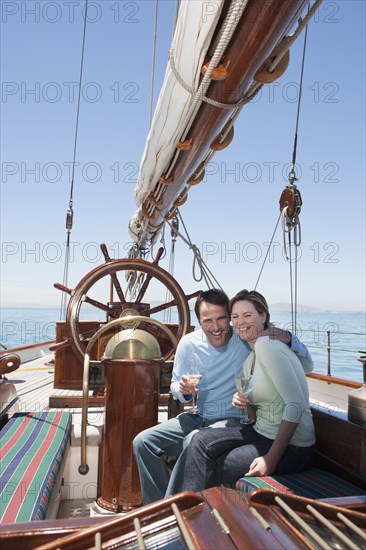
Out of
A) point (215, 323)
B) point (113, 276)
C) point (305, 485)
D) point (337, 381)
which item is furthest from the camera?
point (337, 381)

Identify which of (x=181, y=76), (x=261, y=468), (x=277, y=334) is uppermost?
(x=181, y=76)

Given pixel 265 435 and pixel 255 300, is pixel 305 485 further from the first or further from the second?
pixel 255 300

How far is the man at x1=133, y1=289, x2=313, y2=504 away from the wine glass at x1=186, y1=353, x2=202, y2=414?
0.04ft

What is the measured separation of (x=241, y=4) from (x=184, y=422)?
139 centimetres

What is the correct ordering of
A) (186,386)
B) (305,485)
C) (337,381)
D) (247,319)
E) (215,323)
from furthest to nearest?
1. (337,381)
2. (215,323)
3. (186,386)
4. (247,319)
5. (305,485)

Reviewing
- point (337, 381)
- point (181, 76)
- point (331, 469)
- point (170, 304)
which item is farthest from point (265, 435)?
point (337, 381)

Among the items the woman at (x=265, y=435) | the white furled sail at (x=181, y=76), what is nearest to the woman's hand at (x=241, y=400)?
the woman at (x=265, y=435)

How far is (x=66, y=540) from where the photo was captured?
0.65 m

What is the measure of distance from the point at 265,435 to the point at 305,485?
195 mm

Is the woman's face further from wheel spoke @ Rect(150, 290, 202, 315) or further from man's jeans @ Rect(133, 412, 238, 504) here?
wheel spoke @ Rect(150, 290, 202, 315)

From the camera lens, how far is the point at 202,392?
177 cm

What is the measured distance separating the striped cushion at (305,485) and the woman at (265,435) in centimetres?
4

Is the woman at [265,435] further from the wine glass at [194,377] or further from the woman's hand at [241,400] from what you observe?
the wine glass at [194,377]

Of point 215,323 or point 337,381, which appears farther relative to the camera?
point 337,381
